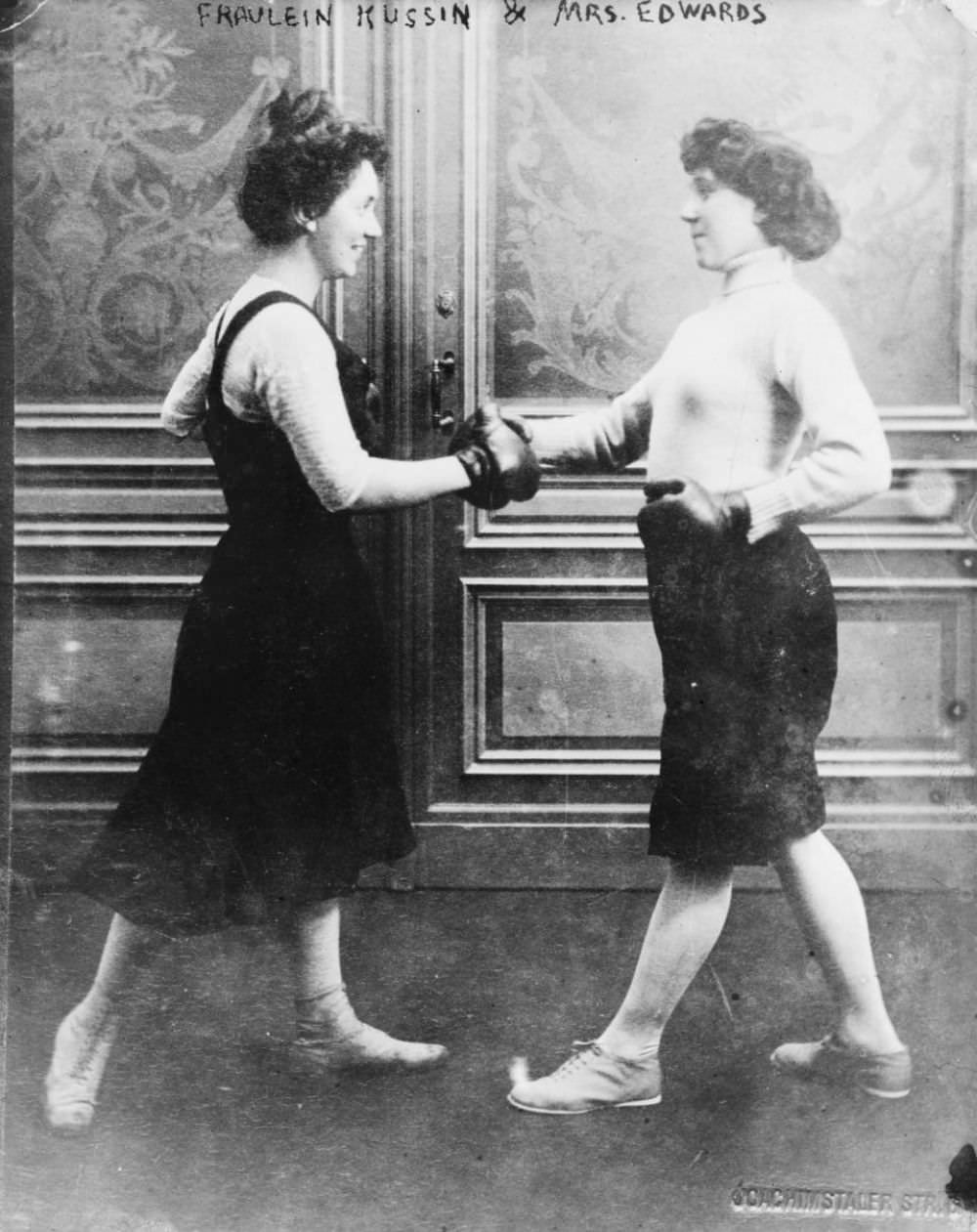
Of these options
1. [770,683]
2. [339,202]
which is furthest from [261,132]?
[770,683]

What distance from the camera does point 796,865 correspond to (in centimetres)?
266

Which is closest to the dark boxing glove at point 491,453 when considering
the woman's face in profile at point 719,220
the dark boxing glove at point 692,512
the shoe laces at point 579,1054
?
the dark boxing glove at point 692,512

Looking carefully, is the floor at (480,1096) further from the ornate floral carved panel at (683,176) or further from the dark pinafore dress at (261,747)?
the ornate floral carved panel at (683,176)

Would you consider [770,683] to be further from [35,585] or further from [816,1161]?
[35,585]

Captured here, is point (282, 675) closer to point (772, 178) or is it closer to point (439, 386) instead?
point (439, 386)

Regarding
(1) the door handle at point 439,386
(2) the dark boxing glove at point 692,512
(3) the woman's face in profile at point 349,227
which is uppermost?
(3) the woman's face in profile at point 349,227

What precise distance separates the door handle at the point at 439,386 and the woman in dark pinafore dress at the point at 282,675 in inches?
2.7

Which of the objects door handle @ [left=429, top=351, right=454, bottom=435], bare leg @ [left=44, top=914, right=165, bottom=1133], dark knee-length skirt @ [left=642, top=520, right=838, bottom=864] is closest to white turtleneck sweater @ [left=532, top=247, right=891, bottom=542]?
dark knee-length skirt @ [left=642, top=520, right=838, bottom=864]

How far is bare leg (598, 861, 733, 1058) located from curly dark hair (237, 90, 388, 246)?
1.54m

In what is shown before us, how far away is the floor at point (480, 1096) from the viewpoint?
2646mm

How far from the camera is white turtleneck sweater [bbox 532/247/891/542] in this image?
2580 mm

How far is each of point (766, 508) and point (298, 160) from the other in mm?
1183

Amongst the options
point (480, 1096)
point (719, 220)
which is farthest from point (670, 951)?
point (719, 220)

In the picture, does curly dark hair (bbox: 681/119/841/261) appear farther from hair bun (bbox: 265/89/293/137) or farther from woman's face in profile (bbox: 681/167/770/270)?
hair bun (bbox: 265/89/293/137)
